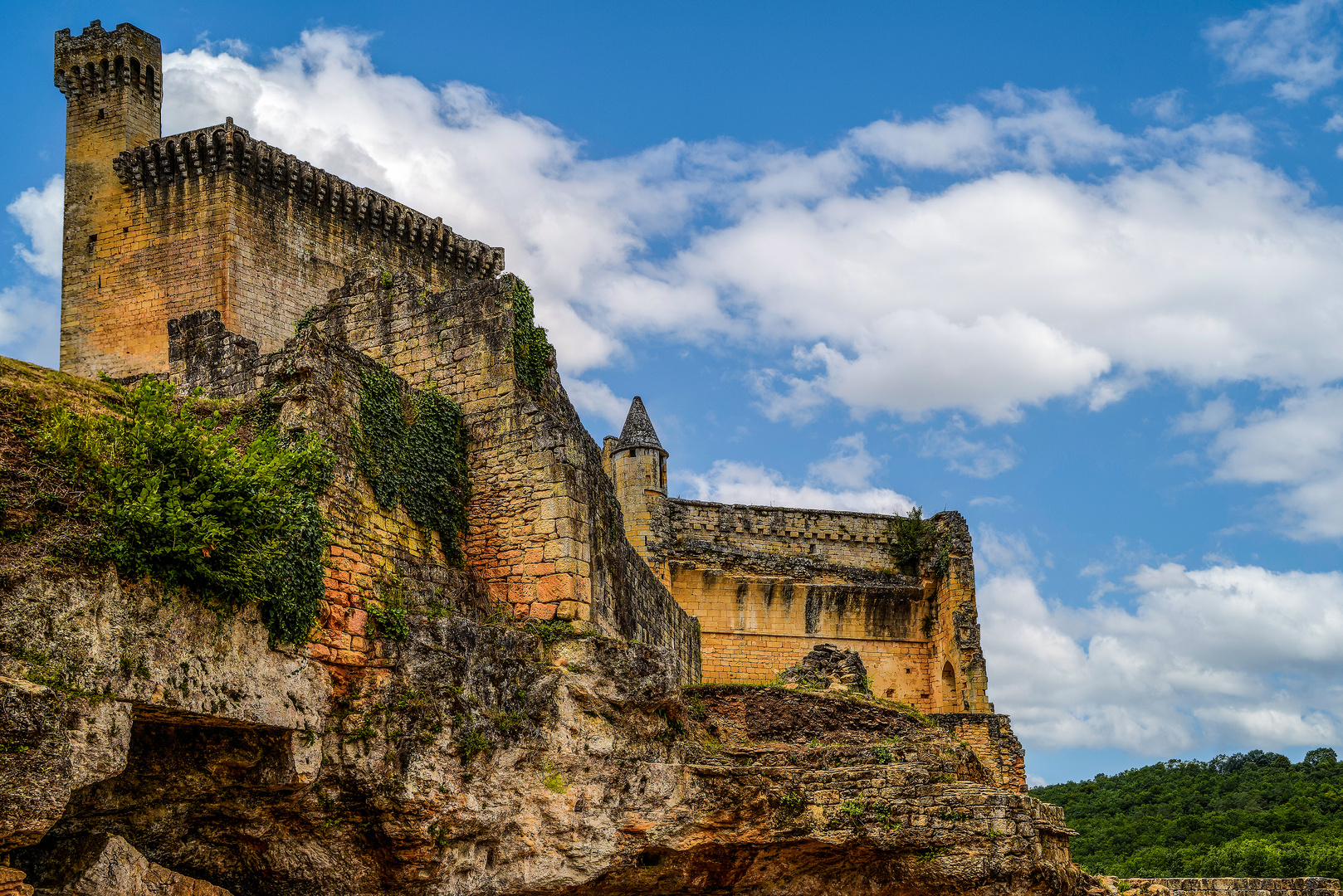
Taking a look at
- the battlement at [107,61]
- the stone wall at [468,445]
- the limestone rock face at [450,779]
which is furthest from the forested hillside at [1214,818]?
the battlement at [107,61]

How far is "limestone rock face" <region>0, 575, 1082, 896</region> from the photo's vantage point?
342 inches

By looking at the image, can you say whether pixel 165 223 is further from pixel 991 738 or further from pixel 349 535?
pixel 991 738

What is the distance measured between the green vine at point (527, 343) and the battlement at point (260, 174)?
1072 centimetres

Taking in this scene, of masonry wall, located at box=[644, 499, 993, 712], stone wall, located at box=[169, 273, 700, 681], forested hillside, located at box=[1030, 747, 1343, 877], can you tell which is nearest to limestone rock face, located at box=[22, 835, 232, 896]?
stone wall, located at box=[169, 273, 700, 681]

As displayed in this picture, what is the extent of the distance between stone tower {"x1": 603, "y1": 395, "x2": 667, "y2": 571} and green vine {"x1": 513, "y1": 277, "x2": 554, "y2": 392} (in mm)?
13072

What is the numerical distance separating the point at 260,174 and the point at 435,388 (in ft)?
36.7

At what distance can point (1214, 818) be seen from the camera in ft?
110

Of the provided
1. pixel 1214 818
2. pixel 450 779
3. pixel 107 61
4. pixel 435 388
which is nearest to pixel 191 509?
pixel 450 779

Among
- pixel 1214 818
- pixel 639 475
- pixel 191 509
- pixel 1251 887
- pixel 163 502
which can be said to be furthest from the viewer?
pixel 1214 818

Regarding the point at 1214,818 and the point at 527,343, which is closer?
the point at 527,343

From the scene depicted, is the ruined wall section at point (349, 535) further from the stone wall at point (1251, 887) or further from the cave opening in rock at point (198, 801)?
the stone wall at point (1251, 887)

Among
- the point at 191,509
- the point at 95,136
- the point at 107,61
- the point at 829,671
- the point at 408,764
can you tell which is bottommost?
the point at 408,764

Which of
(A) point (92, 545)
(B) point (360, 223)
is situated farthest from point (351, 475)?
(B) point (360, 223)

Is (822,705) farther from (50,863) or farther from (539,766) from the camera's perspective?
(50,863)
